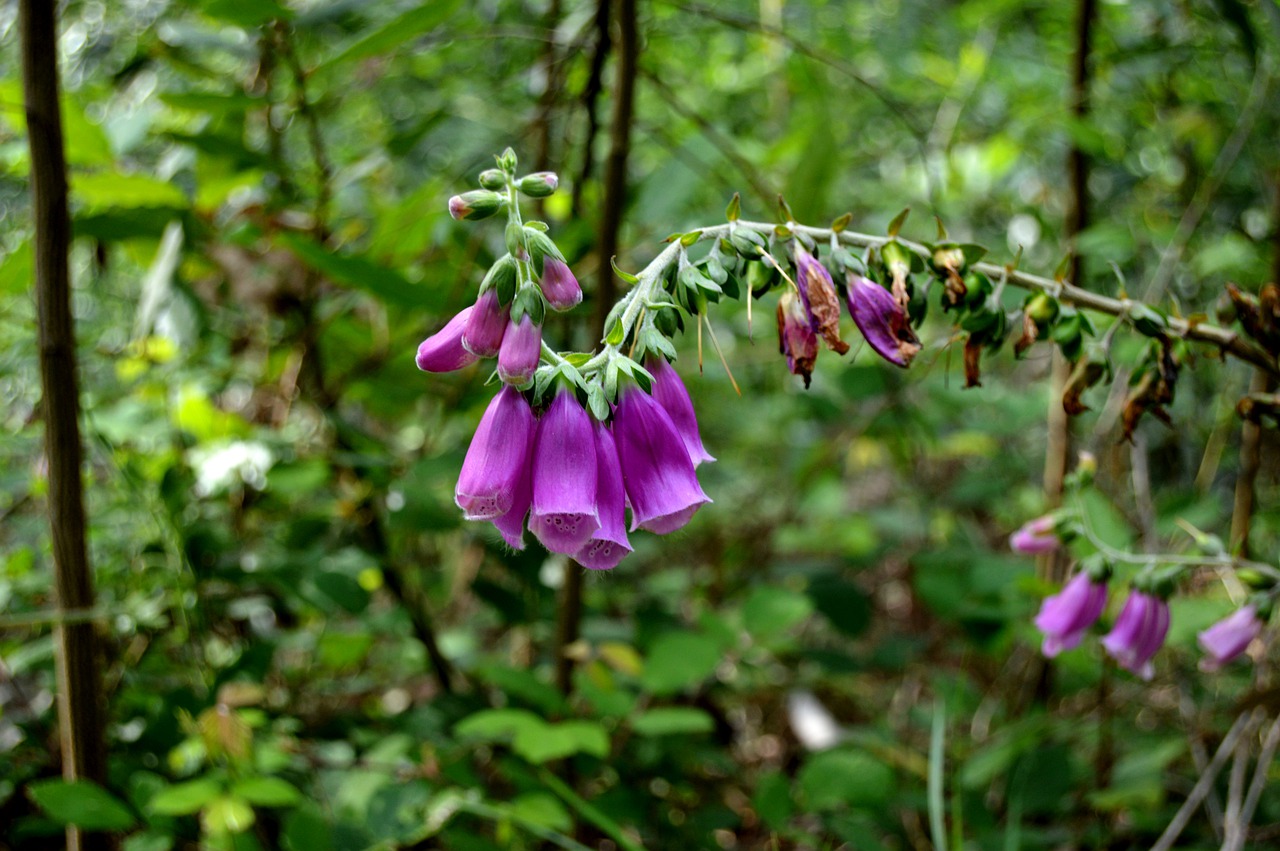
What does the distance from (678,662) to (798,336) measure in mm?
898

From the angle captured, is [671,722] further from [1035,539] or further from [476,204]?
[476,204]

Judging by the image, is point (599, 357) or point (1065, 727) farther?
point (1065, 727)

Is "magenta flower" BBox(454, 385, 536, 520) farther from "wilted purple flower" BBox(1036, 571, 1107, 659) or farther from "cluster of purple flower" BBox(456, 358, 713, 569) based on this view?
"wilted purple flower" BBox(1036, 571, 1107, 659)

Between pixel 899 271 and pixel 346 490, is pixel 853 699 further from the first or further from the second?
pixel 899 271

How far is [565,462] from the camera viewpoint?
0.69 m

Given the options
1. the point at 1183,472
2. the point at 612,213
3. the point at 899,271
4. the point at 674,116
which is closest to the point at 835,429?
the point at 1183,472

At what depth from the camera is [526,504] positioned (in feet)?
2.45

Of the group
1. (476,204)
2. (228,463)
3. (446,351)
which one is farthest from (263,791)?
(476,204)

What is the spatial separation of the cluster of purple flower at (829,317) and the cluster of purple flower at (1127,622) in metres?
0.50

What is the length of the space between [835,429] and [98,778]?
2245 mm

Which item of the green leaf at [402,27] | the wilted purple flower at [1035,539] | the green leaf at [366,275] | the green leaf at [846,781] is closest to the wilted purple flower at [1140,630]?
the wilted purple flower at [1035,539]

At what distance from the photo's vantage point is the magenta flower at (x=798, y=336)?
0.74 metres

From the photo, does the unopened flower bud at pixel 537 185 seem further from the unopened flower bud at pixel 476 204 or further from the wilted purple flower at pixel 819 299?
the wilted purple flower at pixel 819 299

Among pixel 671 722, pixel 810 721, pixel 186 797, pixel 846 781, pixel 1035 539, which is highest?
pixel 1035 539
